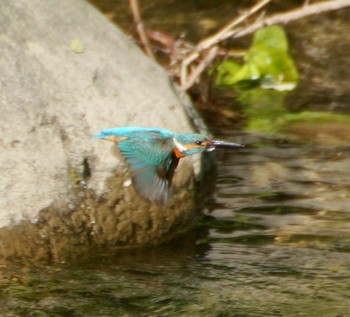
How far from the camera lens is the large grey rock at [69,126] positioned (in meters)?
4.39

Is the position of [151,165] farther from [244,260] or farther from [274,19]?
[274,19]

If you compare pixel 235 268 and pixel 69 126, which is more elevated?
pixel 69 126

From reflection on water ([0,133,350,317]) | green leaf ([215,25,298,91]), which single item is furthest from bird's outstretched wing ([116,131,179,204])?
green leaf ([215,25,298,91])

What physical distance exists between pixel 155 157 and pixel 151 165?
0.03 meters

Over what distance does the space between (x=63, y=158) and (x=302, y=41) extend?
4.43 m

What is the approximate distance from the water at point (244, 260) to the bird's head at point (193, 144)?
73cm

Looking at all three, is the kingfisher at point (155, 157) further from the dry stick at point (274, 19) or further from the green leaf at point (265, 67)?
the green leaf at point (265, 67)

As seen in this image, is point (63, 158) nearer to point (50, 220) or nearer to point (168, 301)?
point (50, 220)

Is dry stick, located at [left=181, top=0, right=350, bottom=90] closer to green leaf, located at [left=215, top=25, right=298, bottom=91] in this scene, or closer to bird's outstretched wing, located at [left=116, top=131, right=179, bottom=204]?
green leaf, located at [left=215, top=25, right=298, bottom=91]

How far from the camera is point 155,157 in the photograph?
3760 millimetres

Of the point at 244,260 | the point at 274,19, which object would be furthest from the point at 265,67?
the point at 244,260

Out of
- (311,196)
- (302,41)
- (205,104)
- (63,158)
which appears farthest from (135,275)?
(302,41)

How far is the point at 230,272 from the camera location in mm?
4504

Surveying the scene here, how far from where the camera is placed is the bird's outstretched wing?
375 cm
